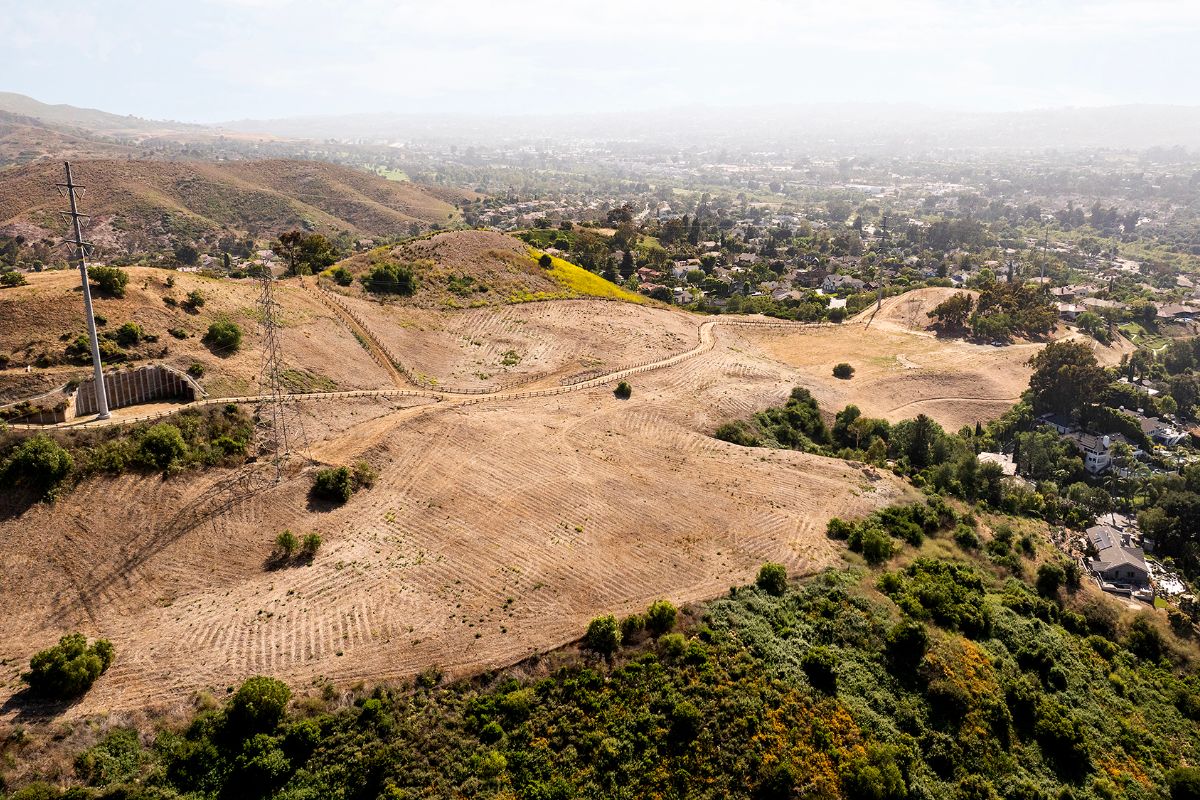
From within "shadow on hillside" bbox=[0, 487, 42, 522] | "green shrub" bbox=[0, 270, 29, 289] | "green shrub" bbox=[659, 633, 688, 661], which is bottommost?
"green shrub" bbox=[659, 633, 688, 661]

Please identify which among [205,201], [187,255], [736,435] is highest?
[205,201]

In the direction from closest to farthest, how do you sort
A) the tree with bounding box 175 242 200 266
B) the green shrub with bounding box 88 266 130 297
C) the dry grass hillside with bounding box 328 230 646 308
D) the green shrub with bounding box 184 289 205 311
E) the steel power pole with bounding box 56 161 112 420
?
the steel power pole with bounding box 56 161 112 420 → the green shrub with bounding box 88 266 130 297 → the green shrub with bounding box 184 289 205 311 → the dry grass hillside with bounding box 328 230 646 308 → the tree with bounding box 175 242 200 266

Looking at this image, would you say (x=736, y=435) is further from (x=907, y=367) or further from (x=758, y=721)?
(x=907, y=367)

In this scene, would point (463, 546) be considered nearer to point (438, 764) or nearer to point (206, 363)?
point (438, 764)

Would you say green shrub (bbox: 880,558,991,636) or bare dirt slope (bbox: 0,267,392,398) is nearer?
green shrub (bbox: 880,558,991,636)

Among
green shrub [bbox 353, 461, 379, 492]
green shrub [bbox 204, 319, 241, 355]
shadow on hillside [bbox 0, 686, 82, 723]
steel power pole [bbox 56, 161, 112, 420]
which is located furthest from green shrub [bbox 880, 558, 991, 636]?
green shrub [bbox 204, 319, 241, 355]

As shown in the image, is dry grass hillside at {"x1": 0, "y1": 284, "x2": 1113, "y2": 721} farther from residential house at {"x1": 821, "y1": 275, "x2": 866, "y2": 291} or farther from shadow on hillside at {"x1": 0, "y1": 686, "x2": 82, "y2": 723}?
residential house at {"x1": 821, "y1": 275, "x2": 866, "y2": 291}

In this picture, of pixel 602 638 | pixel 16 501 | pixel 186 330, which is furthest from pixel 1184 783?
pixel 186 330
